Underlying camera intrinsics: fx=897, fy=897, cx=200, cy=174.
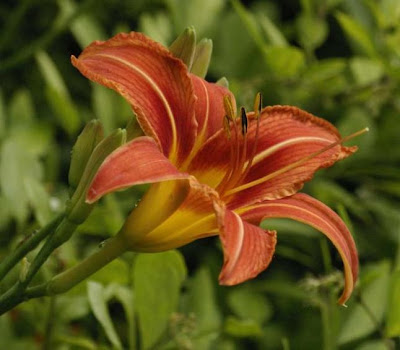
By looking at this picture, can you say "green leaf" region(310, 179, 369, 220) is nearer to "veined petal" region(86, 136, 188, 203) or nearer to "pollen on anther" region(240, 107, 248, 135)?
"pollen on anther" region(240, 107, 248, 135)

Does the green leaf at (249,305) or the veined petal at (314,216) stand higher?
the veined petal at (314,216)

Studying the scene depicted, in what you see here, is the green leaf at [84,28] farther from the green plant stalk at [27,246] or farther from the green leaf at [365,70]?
the green plant stalk at [27,246]

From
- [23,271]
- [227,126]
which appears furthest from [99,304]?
[227,126]

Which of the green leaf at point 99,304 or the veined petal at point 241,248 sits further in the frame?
the green leaf at point 99,304

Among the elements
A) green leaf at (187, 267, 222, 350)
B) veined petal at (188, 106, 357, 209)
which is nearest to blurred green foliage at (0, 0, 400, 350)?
green leaf at (187, 267, 222, 350)

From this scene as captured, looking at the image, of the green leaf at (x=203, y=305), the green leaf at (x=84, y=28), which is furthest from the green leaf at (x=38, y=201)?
the green leaf at (x=84, y=28)

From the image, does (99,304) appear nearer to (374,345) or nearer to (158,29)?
(374,345)

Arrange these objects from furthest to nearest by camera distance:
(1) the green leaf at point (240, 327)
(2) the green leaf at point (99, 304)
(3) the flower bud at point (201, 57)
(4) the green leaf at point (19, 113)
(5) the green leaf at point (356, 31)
Answer: (4) the green leaf at point (19, 113), (5) the green leaf at point (356, 31), (1) the green leaf at point (240, 327), (2) the green leaf at point (99, 304), (3) the flower bud at point (201, 57)
